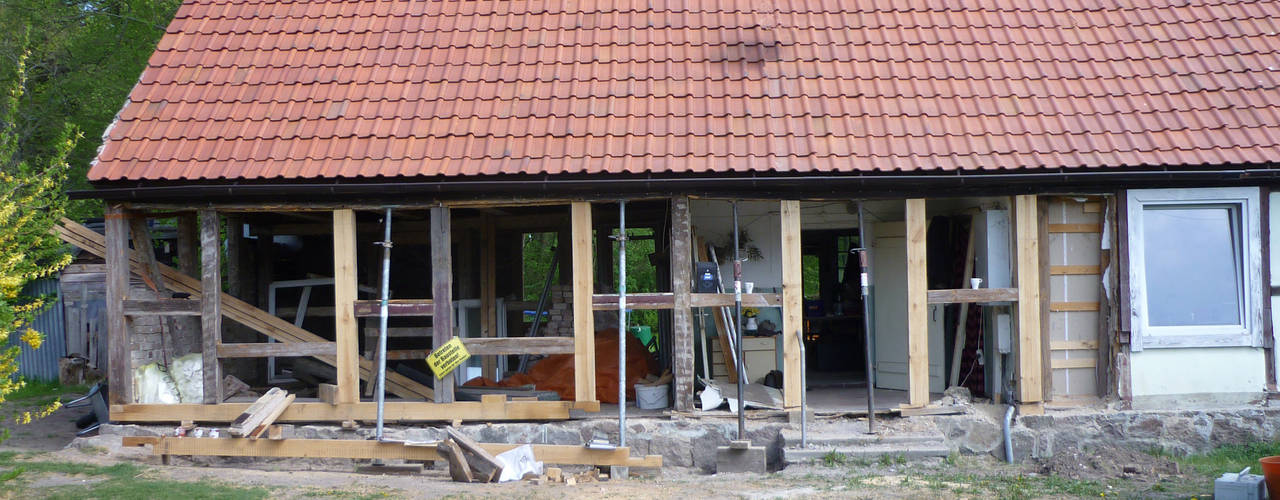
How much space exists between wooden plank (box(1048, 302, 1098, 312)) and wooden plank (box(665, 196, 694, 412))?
3.31 metres

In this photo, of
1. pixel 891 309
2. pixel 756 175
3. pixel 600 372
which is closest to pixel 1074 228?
pixel 891 309

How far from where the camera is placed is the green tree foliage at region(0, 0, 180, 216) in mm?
18016

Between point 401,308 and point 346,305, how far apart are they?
483mm

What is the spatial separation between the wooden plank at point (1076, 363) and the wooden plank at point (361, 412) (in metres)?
4.20

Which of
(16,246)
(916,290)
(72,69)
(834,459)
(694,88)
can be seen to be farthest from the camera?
(72,69)

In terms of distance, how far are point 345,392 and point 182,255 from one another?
2.72 meters

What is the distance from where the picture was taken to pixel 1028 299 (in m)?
8.88

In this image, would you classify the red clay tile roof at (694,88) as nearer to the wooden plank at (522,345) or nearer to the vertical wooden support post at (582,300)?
the vertical wooden support post at (582,300)

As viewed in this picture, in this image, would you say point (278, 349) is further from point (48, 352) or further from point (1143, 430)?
point (48, 352)

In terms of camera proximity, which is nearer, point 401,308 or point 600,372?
point 401,308

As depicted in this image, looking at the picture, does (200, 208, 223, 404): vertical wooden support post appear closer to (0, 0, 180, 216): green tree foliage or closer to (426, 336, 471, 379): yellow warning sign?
(426, 336, 471, 379): yellow warning sign

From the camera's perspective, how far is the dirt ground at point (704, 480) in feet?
24.5

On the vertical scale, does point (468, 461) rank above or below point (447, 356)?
below

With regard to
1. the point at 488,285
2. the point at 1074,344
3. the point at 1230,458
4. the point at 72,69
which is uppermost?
the point at 72,69
